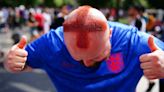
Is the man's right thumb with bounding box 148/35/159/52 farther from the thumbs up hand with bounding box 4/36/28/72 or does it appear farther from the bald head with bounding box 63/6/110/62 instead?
the thumbs up hand with bounding box 4/36/28/72

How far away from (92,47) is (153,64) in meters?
0.25

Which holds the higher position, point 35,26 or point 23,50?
point 23,50

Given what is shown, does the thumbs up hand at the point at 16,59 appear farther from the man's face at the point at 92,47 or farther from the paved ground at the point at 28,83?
the paved ground at the point at 28,83

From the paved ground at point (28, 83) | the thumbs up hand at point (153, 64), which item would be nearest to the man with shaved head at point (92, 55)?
the thumbs up hand at point (153, 64)

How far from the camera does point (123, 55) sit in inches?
74.8

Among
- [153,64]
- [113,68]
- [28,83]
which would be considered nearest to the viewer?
[153,64]

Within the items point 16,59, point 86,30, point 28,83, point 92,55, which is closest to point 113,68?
point 92,55

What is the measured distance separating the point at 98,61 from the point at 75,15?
0.24 metres

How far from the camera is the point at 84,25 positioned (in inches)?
67.5

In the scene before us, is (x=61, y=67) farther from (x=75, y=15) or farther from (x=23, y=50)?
(x=75, y=15)

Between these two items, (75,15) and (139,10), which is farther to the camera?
(139,10)

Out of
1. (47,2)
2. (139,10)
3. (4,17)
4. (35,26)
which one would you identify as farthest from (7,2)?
(139,10)

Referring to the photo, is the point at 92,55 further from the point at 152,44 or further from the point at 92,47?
the point at 152,44

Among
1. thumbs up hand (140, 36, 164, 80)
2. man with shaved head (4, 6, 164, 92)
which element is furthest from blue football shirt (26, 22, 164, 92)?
thumbs up hand (140, 36, 164, 80)
